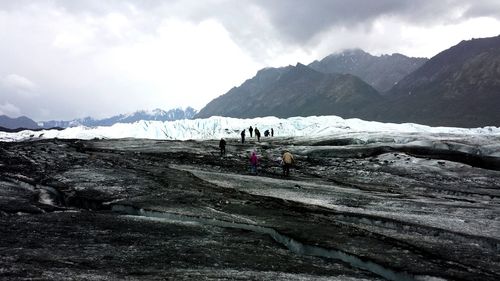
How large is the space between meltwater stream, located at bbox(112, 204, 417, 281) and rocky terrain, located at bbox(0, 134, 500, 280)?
5cm

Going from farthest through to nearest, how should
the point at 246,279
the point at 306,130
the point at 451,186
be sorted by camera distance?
1. the point at 306,130
2. the point at 451,186
3. the point at 246,279

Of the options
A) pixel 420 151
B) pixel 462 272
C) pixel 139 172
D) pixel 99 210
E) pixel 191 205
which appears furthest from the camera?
pixel 420 151

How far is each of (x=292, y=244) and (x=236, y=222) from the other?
367 cm

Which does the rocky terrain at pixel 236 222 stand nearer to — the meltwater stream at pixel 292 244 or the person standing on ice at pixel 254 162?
the meltwater stream at pixel 292 244

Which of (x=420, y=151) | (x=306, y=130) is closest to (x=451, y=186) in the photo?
(x=420, y=151)

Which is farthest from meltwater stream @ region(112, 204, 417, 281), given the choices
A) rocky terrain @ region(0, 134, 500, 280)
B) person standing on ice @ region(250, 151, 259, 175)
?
person standing on ice @ region(250, 151, 259, 175)

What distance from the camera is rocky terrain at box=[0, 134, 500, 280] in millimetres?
14117

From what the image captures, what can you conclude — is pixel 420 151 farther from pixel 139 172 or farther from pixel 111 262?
pixel 111 262

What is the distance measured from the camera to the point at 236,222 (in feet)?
69.1

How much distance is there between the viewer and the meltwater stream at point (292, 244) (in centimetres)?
1494

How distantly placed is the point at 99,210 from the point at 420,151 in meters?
41.5

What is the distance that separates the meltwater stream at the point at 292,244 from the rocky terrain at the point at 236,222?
5 cm

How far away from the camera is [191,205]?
953 inches

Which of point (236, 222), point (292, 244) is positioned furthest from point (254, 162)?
point (292, 244)
